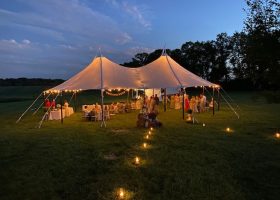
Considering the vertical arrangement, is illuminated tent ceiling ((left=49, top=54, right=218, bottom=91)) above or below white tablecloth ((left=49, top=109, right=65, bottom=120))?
above

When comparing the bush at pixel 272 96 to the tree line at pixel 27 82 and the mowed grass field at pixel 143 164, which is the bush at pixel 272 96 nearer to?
the mowed grass field at pixel 143 164

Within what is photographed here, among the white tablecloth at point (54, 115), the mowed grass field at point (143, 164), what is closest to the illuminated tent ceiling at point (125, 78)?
the white tablecloth at point (54, 115)

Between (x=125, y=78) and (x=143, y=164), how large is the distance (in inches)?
416

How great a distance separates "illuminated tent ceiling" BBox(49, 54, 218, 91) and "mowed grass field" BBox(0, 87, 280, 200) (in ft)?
12.3

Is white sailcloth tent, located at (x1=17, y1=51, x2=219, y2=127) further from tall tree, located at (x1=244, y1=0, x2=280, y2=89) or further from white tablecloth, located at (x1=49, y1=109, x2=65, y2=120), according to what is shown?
tall tree, located at (x1=244, y1=0, x2=280, y2=89)

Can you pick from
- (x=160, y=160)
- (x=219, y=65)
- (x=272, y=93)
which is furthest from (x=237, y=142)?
(x=219, y=65)

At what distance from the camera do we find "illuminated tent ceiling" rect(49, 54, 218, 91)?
54.9ft

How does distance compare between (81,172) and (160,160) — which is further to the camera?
(160,160)

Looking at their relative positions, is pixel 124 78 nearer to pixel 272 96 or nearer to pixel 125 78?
pixel 125 78

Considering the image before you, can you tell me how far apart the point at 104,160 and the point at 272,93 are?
5275 millimetres

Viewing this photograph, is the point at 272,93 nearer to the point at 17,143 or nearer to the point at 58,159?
the point at 58,159

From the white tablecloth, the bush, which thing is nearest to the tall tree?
the bush

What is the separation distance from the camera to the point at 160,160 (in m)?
8.27

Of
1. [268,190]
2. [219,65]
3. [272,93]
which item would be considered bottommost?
[268,190]
